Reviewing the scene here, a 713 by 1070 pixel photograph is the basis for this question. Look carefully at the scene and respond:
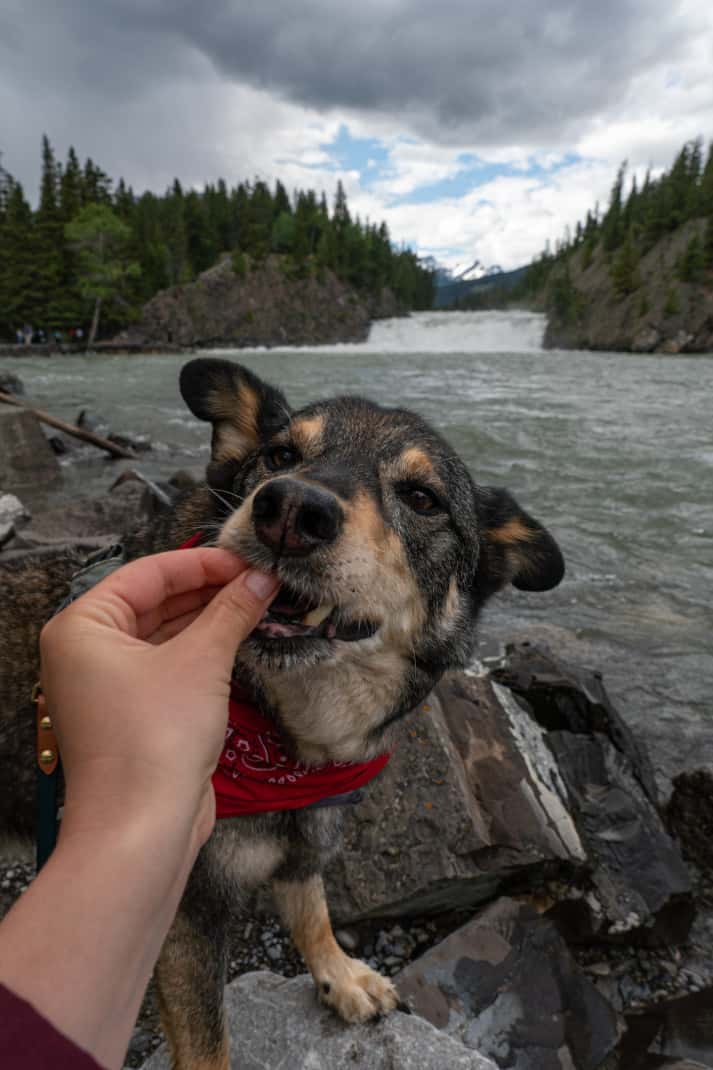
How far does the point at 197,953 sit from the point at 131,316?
90.2m

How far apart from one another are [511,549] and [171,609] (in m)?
2.26

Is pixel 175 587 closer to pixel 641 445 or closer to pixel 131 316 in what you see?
pixel 641 445

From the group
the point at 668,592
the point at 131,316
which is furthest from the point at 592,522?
the point at 131,316

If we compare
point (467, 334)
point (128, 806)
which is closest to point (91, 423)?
point (128, 806)

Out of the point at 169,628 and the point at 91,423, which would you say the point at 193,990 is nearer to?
the point at 169,628

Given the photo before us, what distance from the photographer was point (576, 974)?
3.09 metres

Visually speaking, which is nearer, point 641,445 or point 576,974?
point 576,974

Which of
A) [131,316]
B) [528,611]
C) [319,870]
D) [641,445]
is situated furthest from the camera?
[131,316]

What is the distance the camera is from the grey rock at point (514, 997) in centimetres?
281

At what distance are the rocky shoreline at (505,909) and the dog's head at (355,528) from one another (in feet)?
2.84

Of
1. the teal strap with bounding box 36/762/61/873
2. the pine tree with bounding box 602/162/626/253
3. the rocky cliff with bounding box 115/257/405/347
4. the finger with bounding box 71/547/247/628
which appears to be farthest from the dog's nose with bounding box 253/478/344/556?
the pine tree with bounding box 602/162/626/253

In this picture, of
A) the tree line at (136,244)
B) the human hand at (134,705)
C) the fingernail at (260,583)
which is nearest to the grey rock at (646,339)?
the tree line at (136,244)

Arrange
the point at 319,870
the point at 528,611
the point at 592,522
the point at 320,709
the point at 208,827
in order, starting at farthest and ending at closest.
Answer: the point at 592,522 < the point at 528,611 < the point at 319,870 < the point at 320,709 < the point at 208,827

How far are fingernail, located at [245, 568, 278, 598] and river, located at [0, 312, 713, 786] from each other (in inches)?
181
